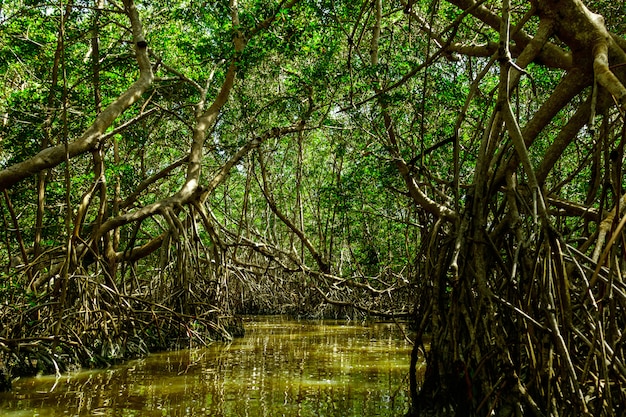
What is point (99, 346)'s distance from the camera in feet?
21.0

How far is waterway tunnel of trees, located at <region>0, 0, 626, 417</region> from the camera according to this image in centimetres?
293

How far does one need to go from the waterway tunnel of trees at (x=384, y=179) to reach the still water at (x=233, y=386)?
1.26 feet

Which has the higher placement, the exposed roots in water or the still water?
the exposed roots in water

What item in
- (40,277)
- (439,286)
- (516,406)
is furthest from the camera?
(40,277)

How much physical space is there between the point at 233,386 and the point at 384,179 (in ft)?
16.7

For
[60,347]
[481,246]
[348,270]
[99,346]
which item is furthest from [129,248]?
[348,270]

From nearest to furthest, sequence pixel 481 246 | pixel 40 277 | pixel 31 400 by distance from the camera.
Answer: pixel 481 246, pixel 31 400, pixel 40 277

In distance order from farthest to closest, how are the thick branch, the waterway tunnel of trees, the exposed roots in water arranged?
the thick branch, the waterway tunnel of trees, the exposed roots in water

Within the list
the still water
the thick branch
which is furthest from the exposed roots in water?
the thick branch

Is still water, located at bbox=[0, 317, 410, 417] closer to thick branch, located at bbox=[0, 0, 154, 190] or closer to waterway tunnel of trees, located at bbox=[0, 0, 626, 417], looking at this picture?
waterway tunnel of trees, located at bbox=[0, 0, 626, 417]

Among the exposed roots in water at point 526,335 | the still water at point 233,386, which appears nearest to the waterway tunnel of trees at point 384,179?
the exposed roots in water at point 526,335

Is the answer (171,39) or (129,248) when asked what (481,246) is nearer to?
(129,248)

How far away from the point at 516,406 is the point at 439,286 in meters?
0.94

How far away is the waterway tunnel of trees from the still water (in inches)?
15.1
